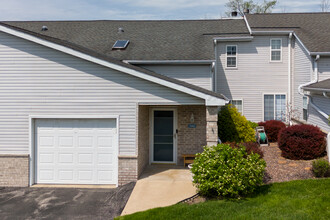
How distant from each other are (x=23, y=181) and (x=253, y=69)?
1344cm

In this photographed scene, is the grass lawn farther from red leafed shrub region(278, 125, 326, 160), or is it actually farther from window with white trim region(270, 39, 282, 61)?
window with white trim region(270, 39, 282, 61)

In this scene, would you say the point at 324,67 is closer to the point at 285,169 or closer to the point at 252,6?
the point at 285,169

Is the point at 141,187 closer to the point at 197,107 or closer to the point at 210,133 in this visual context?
the point at 210,133

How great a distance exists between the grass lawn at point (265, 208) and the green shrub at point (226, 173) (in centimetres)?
33

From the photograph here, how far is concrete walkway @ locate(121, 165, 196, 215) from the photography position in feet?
27.8

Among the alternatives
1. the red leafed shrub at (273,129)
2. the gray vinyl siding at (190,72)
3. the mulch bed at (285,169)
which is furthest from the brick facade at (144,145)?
the red leafed shrub at (273,129)

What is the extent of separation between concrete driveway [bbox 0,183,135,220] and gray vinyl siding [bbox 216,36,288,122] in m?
10.4

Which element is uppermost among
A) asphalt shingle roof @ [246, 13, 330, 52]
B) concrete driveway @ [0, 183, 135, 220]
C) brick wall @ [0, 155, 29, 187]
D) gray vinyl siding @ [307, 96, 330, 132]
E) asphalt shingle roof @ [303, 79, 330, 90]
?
asphalt shingle roof @ [246, 13, 330, 52]

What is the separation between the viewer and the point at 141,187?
32.2 ft

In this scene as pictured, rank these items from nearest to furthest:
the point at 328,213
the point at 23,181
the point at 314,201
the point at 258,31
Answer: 1. the point at 328,213
2. the point at 314,201
3. the point at 23,181
4. the point at 258,31

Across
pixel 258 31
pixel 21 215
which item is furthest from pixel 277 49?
pixel 21 215

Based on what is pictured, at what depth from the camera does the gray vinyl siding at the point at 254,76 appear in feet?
60.2

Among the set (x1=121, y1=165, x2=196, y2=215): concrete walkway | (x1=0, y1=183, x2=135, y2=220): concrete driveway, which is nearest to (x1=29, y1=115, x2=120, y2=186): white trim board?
(x1=0, y1=183, x2=135, y2=220): concrete driveway

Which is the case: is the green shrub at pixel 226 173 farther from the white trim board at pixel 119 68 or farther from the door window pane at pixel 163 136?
the door window pane at pixel 163 136
